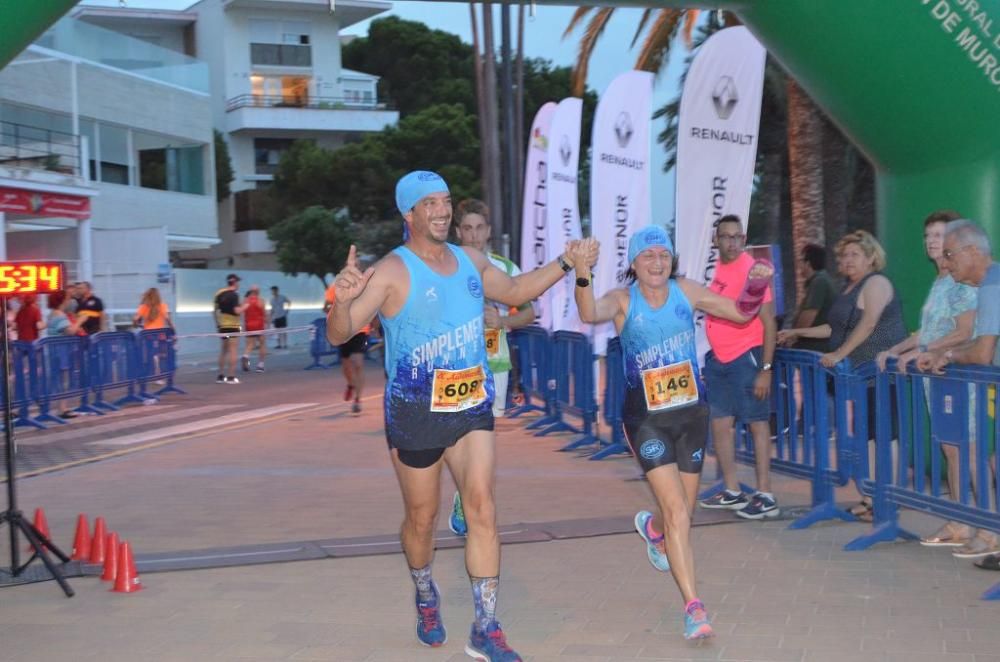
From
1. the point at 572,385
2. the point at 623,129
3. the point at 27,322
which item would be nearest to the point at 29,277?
the point at 572,385

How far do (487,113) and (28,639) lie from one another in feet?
67.7

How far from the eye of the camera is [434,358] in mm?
5066

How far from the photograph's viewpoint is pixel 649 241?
18.9 feet

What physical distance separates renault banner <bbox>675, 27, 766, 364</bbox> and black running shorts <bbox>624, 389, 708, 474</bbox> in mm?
5322

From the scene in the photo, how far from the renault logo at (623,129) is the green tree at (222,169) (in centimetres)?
4300

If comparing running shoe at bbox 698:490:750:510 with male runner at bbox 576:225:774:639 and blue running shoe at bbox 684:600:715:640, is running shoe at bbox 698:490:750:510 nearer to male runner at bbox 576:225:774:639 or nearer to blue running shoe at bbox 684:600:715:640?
male runner at bbox 576:225:774:639

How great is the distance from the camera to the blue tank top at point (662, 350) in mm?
5672

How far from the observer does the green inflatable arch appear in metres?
8.24

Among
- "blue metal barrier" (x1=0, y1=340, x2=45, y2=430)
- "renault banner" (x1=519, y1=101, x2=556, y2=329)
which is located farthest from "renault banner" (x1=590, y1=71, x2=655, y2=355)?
"blue metal barrier" (x1=0, y1=340, x2=45, y2=430)

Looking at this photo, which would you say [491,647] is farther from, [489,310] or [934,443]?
[934,443]

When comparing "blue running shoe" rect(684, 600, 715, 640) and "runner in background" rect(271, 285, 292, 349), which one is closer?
"blue running shoe" rect(684, 600, 715, 640)

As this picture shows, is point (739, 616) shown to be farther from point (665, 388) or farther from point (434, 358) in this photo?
point (434, 358)

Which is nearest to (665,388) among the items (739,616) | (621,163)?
(739,616)

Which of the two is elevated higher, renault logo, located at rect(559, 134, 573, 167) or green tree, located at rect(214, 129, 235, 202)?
green tree, located at rect(214, 129, 235, 202)
